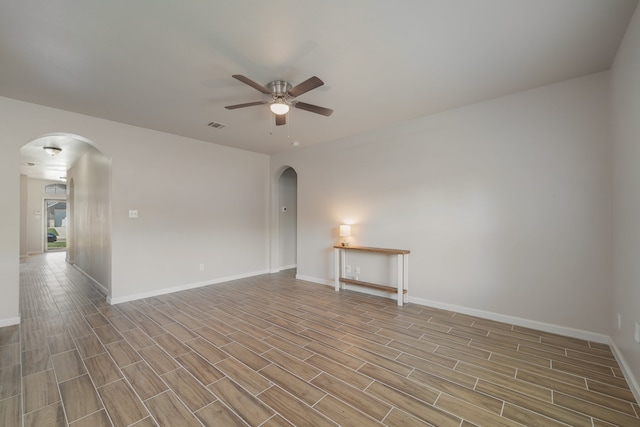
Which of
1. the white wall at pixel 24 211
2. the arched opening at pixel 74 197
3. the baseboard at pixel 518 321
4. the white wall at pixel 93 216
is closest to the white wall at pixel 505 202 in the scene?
the baseboard at pixel 518 321

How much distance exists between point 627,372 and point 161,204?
6.03m

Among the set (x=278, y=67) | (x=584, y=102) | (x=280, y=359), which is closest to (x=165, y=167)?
(x=278, y=67)

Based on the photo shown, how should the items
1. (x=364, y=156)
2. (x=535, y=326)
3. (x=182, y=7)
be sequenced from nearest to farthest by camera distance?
1. (x=182, y=7)
2. (x=535, y=326)
3. (x=364, y=156)

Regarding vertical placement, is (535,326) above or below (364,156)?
below


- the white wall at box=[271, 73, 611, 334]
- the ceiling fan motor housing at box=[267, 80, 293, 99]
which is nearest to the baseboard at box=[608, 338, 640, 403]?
the white wall at box=[271, 73, 611, 334]

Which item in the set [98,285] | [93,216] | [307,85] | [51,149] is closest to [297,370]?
[307,85]

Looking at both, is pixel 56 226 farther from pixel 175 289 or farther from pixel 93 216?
pixel 175 289

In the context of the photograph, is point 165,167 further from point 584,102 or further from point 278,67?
point 584,102

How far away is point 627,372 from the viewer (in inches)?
84.7

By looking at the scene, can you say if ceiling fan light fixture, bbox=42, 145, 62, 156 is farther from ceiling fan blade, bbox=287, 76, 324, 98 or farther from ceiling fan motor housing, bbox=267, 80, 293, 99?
ceiling fan blade, bbox=287, 76, 324, 98

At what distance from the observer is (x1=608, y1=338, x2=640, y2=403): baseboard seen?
Answer: 1.93m

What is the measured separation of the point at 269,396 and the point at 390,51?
120 inches

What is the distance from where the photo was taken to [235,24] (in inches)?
80.5

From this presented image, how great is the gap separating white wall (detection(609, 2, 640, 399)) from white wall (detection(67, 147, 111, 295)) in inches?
238
